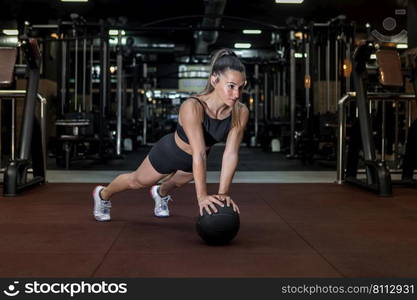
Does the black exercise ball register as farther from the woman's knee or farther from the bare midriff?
the woman's knee

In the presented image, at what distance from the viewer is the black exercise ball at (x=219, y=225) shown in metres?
2.28

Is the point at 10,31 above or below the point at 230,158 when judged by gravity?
above

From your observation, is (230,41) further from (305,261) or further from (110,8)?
(305,261)

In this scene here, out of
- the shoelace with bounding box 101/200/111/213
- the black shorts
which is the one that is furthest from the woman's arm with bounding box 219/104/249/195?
the shoelace with bounding box 101/200/111/213

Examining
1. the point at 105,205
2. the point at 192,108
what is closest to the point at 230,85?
the point at 192,108

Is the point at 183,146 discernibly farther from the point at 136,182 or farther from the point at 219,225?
the point at 219,225

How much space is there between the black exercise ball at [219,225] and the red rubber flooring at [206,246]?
6cm

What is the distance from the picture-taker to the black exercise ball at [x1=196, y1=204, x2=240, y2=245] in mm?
2281

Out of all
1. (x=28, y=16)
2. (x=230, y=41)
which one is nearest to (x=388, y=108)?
(x=28, y=16)

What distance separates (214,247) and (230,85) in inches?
27.4

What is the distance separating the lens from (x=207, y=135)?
8.33 ft

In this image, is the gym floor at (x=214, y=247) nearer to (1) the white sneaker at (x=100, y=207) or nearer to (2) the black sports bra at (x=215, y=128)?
(1) the white sneaker at (x=100, y=207)

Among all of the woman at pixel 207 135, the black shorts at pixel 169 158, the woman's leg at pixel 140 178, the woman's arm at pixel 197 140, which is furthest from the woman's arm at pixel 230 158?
the woman's leg at pixel 140 178

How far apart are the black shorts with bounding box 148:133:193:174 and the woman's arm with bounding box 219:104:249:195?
259 mm
